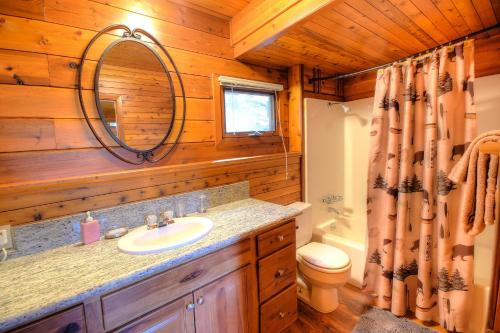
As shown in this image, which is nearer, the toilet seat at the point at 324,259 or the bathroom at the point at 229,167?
the bathroom at the point at 229,167

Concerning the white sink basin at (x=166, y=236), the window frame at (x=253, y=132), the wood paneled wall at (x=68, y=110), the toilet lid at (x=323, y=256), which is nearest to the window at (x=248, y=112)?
the window frame at (x=253, y=132)

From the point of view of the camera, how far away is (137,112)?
131 cm

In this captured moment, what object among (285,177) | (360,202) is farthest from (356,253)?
(285,177)

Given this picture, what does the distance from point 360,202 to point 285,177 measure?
108 centimetres

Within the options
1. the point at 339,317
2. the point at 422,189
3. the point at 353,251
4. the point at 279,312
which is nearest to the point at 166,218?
the point at 279,312

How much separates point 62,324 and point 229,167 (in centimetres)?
120

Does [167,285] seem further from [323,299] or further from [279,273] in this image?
[323,299]

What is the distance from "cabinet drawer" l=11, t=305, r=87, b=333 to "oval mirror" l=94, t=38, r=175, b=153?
0.80 m

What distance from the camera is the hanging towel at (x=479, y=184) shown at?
0.92 meters

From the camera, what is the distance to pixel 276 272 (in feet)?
4.52

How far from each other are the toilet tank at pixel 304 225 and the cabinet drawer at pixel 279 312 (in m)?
0.49

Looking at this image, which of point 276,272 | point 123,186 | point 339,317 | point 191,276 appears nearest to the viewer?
point 191,276

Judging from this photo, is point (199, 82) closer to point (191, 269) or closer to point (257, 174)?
point (257, 174)

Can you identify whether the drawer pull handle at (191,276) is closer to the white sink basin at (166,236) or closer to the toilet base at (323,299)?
the white sink basin at (166,236)
